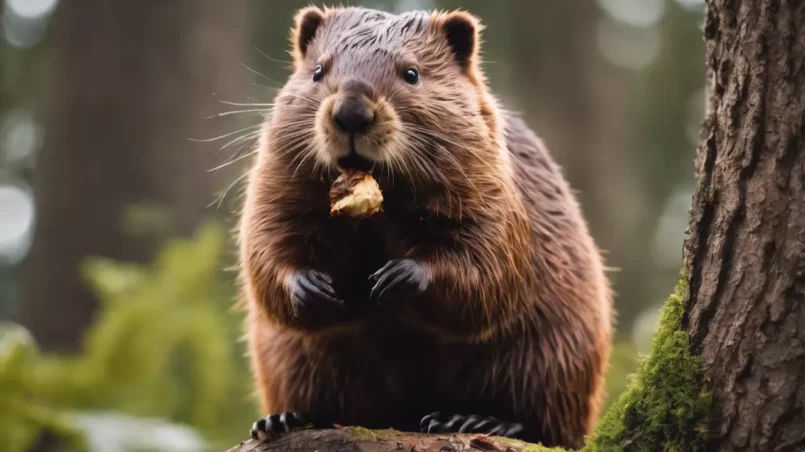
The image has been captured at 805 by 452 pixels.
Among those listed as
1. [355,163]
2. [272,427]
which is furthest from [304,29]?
[272,427]

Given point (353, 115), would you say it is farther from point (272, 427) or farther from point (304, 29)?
point (272, 427)

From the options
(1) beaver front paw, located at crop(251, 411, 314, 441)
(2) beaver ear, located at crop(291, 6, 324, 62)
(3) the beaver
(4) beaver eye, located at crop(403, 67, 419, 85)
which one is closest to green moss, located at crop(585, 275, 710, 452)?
(3) the beaver

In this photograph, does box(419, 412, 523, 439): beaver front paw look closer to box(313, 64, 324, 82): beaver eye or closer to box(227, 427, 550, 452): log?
box(227, 427, 550, 452): log

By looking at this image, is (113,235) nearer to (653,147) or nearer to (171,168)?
(171,168)

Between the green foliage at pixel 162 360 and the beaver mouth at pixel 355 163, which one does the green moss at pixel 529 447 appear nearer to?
the beaver mouth at pixel 355 163

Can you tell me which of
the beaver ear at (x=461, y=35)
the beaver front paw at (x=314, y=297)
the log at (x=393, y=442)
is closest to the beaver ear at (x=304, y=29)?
the beaver ear at (x=461, y=35)
